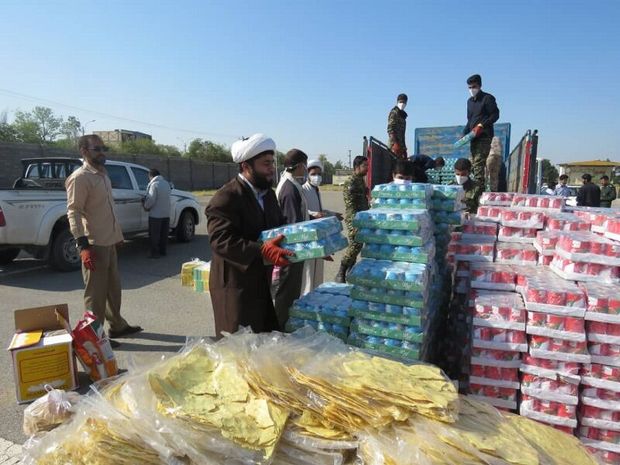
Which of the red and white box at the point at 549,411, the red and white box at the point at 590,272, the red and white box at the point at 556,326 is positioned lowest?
the red and white box at the point at 549,411

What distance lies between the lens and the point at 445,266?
4.20m

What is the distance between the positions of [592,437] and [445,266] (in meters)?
1.97

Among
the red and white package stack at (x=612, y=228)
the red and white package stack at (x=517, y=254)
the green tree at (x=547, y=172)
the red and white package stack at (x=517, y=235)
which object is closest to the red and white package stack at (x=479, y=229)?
the red and white package stack at (x=517, y=235)

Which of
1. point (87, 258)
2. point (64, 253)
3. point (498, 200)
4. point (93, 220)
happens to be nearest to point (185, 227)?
point (64, 253)

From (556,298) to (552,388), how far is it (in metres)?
0.56

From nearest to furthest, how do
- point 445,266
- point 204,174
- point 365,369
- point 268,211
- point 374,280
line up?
point 365,369, point 374,280, point 268,211, point 445,266, point 204,174

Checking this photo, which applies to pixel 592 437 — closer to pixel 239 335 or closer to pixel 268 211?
pixel 239 335

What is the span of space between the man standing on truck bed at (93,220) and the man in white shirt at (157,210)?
172 inches

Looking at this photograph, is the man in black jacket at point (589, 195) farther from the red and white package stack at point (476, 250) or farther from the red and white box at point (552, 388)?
the red and white box at point (552, 388)

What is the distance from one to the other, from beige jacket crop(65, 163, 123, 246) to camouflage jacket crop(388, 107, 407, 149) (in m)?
5.73

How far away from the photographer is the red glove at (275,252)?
2.60 m


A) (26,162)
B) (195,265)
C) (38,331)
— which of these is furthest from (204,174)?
(38,331)

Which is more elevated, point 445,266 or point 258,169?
point 258,169

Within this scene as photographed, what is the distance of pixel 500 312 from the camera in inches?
104
